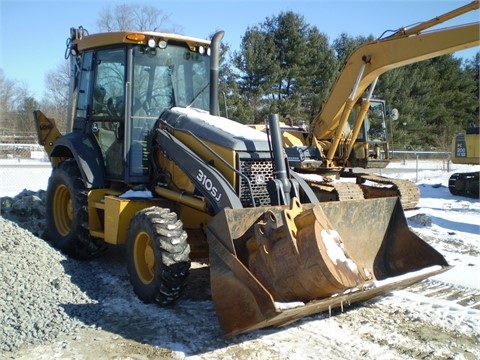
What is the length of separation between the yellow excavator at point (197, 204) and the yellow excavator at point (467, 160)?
446 inches

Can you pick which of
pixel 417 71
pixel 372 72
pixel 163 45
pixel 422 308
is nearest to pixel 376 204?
pixel 422 308

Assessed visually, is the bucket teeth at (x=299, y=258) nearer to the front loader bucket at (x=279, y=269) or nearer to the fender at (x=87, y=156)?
the front loader bucket at (x=279, y=269)

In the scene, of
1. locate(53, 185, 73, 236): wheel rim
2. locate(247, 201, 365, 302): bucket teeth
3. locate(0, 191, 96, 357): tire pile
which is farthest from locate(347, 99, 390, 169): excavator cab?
locate(247, 201, 365, 302): bucket teeth

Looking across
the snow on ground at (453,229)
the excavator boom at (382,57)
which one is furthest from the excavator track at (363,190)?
the excavator boom at (382,57)

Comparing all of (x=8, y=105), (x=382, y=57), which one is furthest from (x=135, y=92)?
(x=8, y=105)

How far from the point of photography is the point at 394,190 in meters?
11.5

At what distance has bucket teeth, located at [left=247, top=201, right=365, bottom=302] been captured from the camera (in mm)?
3934

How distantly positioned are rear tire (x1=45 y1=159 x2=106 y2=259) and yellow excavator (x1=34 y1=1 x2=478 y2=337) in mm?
18

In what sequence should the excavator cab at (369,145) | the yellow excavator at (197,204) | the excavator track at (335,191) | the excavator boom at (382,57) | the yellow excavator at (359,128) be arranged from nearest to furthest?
the yellow excavator at (197,204), the excavator boom at (382,57), the yellow excavator at (359,128), the excavator track at (335,191), the excavator cab at (369,145)

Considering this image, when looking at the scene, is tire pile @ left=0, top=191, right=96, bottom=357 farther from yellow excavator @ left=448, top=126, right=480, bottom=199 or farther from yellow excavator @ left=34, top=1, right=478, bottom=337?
yellow excavator @ left=448, top=126, right=480, bottom=199

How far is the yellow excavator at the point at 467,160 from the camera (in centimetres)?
1552

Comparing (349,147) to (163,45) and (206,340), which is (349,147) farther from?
(206,340)

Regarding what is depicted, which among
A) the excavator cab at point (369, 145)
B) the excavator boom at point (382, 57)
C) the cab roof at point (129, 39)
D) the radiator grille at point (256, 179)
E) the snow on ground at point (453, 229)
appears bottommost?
the snow on ground at point (453, 229)

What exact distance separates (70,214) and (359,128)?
A: 7802mm
